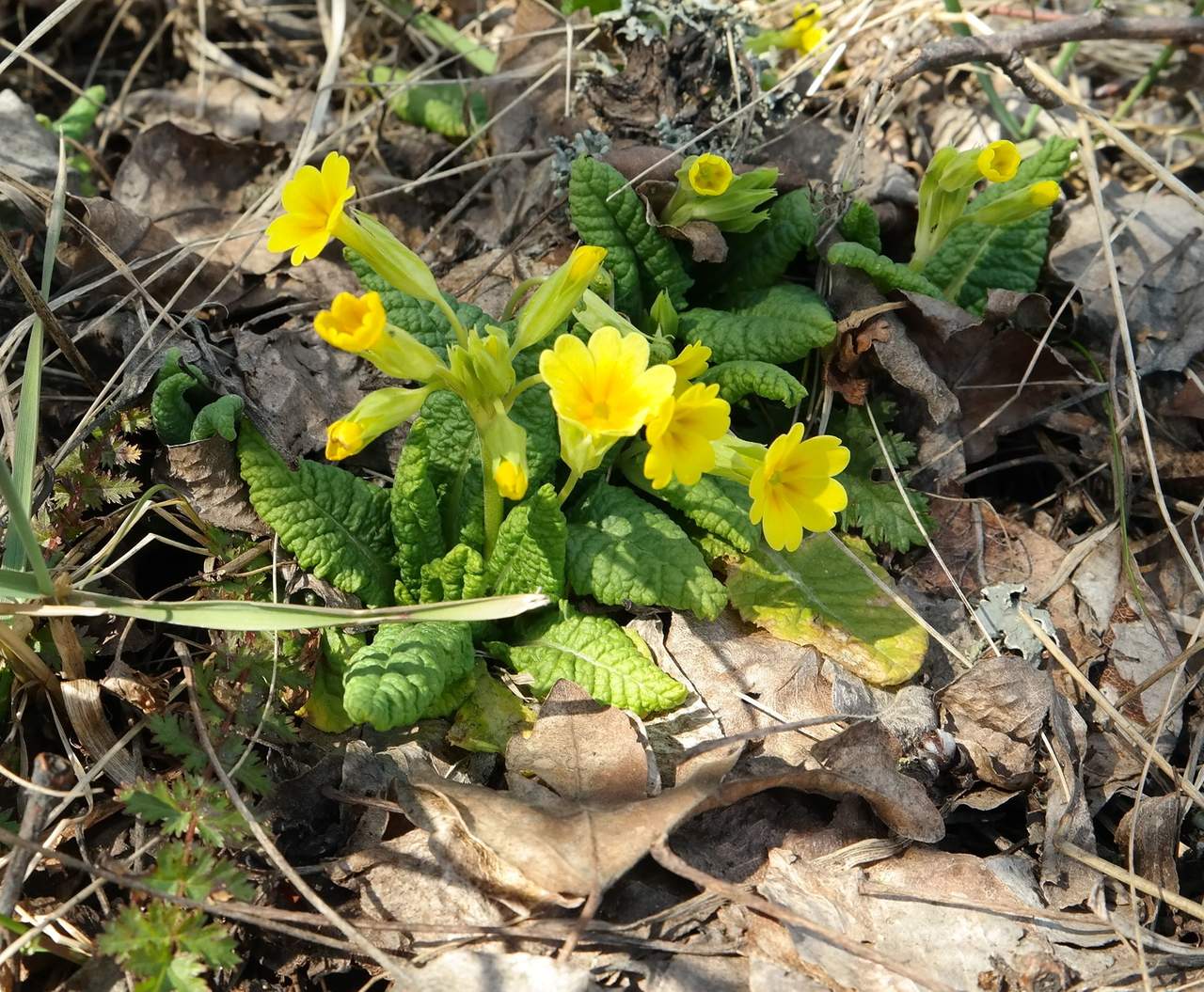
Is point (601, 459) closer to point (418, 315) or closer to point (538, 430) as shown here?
point (538, 430)

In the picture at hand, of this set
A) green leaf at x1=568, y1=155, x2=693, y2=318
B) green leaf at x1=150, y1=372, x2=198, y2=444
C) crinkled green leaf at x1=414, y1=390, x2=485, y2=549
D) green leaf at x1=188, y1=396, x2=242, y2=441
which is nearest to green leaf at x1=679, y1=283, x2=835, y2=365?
green leaf at x1=568, y1=155, x2=693, y2=318

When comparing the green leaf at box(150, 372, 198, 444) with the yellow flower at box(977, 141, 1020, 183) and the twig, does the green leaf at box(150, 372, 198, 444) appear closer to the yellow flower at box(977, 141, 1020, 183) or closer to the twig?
the yellow flower at box(977, 141, 1020, 183)

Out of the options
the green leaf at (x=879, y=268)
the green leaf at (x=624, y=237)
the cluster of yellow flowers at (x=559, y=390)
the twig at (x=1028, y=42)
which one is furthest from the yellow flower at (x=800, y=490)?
the twig at (x=1028, y=42)

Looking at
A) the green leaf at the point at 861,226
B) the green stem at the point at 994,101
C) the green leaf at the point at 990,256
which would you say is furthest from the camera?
the green stem at the point at 994,101

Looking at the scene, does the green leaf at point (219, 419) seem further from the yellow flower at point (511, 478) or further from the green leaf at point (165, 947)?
the green leaf at point (165, 947)

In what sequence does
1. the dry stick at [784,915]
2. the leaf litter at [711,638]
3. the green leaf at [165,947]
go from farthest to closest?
the leaf litter at [711,638] → the dry stick at [784,915] → the green leaf at [165,947]

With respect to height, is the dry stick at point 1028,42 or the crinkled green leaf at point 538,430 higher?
the dry stick at point 1028,42

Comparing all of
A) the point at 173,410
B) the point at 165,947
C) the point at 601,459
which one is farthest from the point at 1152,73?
the point at 165,947

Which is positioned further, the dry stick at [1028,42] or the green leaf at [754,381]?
the dry stick at [1028,42]
